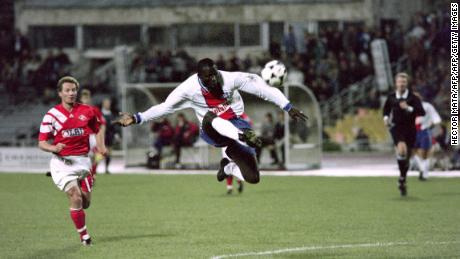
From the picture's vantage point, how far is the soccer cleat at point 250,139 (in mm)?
12812

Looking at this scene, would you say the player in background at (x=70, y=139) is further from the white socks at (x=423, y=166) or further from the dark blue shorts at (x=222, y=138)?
the white socks at (x=423, y=166)

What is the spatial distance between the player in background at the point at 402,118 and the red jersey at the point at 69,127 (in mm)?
7706

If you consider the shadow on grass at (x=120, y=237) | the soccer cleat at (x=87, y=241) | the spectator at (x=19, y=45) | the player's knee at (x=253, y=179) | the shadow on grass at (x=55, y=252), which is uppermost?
the spectator at (x=19, y=45)

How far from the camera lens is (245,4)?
4438 centimetres

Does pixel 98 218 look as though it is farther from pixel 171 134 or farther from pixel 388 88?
pixel 388 88

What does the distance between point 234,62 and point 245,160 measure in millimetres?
23387

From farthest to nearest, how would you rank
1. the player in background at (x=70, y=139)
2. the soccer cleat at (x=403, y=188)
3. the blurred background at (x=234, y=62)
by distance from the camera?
the blurred background at (x=234, y=62), the soccer cleat at (x=403, y=188), the player in background at (x=70, y=139)

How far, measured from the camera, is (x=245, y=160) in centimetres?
1359

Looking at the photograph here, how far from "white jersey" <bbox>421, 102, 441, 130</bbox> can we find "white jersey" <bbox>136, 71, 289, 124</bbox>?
39.3 ft

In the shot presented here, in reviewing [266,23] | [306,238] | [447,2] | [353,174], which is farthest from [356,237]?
[266,23]

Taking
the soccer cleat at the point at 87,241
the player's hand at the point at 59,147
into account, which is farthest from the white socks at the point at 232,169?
the player's hand at the point at 59,147

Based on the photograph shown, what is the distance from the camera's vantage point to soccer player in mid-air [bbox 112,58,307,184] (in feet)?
43.3

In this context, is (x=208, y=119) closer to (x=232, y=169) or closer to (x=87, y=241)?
(x=232, y=169)

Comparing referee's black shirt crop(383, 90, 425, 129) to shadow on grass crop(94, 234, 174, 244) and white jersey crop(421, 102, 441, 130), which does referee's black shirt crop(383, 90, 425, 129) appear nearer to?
white jersey crop(421, 102, 441, 130)
